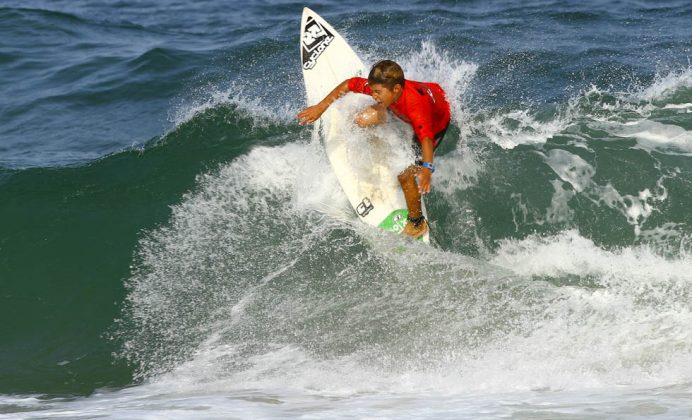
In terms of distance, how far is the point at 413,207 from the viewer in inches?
253

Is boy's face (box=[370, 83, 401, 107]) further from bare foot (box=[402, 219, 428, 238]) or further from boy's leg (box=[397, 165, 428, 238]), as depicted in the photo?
bare foot (box=[402, 219, 428, 238])

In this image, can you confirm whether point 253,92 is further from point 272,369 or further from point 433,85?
point 272,369

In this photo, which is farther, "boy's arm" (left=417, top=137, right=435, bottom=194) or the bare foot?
the bare foot

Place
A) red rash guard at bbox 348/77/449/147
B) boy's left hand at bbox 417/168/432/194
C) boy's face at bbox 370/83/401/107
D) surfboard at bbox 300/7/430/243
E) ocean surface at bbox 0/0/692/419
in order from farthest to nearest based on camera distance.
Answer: surfboard at bbox 300/7/430/243 < red rash guard at bbox 348/77/449/147 < boy's face at bbox 370/83/401/107 < boy's left hand at bbox 417/168/432/194 < ocean surface at bbox 0/0/692/419

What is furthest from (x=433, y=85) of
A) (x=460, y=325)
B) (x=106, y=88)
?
(x=106, y=88)

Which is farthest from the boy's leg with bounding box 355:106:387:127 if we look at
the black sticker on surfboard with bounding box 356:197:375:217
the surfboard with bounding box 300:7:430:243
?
the black sticker on surfboard with bounding box 356:197:375:217

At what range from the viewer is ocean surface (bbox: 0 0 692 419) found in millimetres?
4699

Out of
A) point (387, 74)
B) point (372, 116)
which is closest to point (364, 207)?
point (372, 116)

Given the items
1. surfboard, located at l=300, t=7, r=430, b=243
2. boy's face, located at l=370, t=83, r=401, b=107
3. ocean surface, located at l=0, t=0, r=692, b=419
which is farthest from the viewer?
surfboard, located at l=300, t=7, r=430, b=243

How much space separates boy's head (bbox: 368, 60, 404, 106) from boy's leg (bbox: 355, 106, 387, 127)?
70 cm

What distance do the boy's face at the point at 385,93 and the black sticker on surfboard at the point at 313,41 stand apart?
1.92 m

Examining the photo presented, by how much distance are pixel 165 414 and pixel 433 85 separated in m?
3.77

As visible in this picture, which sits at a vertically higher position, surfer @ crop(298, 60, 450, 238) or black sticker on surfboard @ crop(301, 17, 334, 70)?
black sticker on surfboard @ crop(301, 17, 334, 70)

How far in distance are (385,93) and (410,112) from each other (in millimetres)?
325
